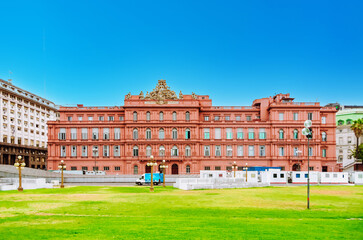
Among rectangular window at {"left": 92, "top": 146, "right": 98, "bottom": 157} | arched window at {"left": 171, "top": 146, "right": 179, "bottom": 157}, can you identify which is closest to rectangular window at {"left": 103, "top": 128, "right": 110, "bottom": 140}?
rectangular window at {"left": 92, "top": 146, "right": 98, "bottom": 157}

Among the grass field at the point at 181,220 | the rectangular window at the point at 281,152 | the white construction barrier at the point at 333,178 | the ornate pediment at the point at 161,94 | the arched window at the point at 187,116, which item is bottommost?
the white construction barrier at the point at 333,178

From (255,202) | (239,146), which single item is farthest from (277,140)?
(255,202)

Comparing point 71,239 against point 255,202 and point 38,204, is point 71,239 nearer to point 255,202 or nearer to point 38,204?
point 38,204

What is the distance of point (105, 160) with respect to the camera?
277ft

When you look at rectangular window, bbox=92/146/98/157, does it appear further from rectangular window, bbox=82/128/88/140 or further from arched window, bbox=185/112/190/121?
arched window, bbox=185/112/190/121

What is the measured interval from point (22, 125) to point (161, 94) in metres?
44.0

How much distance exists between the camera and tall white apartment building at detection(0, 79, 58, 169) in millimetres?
91750

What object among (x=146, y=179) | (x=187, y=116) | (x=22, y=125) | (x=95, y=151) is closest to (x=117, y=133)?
(x=95, y=151)

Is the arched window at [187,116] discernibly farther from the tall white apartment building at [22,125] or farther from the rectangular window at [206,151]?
the tall white apartment building at [22,125]

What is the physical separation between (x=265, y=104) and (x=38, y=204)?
6964 centimetres

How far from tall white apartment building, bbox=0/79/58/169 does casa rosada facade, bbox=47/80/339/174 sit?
15.4 meters

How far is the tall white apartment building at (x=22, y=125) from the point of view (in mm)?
91750

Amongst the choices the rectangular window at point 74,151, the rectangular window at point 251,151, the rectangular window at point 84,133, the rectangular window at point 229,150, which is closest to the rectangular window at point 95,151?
the rectangular window at point 84,133

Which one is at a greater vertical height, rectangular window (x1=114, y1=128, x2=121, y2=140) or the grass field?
rectangular window (x1=114, y1=128, x2=121, y2=140)
